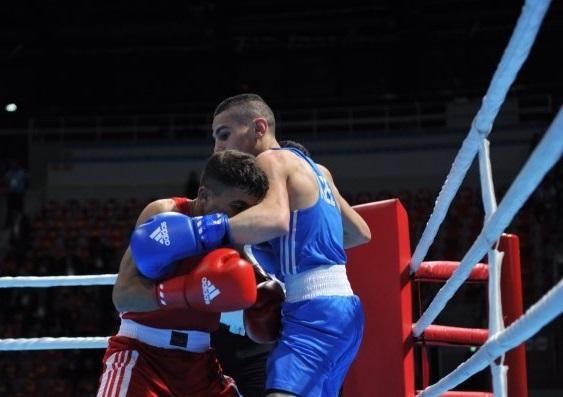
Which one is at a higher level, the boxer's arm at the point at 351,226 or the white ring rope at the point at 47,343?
the boxer's arm at the point at 351,226

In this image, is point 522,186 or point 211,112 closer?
point 522,186

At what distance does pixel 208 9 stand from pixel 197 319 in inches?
433

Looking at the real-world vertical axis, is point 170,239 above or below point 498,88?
below

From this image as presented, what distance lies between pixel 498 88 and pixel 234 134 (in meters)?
0.98

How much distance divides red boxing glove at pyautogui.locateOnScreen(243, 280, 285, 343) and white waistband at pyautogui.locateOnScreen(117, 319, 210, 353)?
0.12 metres

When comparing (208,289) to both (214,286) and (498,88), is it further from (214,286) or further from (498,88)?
(498,88)

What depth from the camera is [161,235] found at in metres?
1.59

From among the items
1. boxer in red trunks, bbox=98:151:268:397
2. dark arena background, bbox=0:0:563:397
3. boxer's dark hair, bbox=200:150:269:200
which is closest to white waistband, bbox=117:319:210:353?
boxer in red trunks, bbox=98:151:268:397

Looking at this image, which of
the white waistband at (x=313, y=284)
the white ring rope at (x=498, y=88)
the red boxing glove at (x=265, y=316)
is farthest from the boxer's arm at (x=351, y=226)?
the red boxing glove at (x=265, y=316)

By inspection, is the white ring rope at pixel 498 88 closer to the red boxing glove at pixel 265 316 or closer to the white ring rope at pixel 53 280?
the red boxing glove at pixel 265 316

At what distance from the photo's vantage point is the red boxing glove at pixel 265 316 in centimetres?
180

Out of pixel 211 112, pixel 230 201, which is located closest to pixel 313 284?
pixel 230 201

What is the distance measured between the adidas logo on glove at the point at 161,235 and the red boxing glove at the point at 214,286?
8cm

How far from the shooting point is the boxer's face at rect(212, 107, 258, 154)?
208 cm
